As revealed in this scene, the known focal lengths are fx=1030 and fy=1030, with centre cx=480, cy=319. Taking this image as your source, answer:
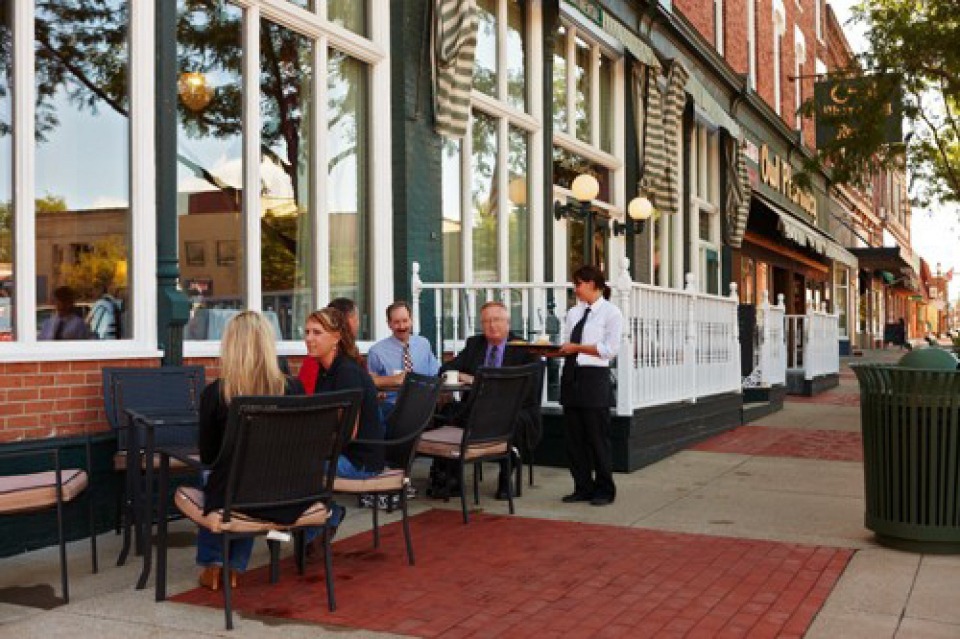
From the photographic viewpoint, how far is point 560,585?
507 centimetres

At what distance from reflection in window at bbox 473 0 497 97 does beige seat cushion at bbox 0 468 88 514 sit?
7.29 m

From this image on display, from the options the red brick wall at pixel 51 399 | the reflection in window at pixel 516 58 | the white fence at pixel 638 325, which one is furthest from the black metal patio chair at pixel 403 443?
the reflection in window at pixel 516 58

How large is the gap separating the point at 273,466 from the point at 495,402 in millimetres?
2454

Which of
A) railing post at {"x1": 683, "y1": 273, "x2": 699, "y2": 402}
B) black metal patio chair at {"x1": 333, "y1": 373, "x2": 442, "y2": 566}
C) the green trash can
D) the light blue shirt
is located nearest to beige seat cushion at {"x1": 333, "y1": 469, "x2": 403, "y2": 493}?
black metal patio chair at {"x1": 333, "y1": 373, "x2": 442, "y2": 566}

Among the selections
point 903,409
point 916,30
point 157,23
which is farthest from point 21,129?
point 916,30

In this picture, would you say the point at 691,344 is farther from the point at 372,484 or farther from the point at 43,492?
the point at 43,492

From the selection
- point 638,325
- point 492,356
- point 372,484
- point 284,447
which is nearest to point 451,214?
point 638,325

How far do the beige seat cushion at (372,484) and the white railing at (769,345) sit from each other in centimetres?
991

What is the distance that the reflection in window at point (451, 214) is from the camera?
412 inches

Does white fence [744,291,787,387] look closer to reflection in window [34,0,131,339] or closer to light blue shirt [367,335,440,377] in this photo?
light blue shirt [367,335,440,377]

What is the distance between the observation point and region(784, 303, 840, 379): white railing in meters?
17.9

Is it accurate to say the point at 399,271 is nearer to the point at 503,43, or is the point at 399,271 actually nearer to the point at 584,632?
the point at 503,43

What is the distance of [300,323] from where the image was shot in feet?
27.6

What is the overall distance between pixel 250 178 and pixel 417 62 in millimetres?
2472
